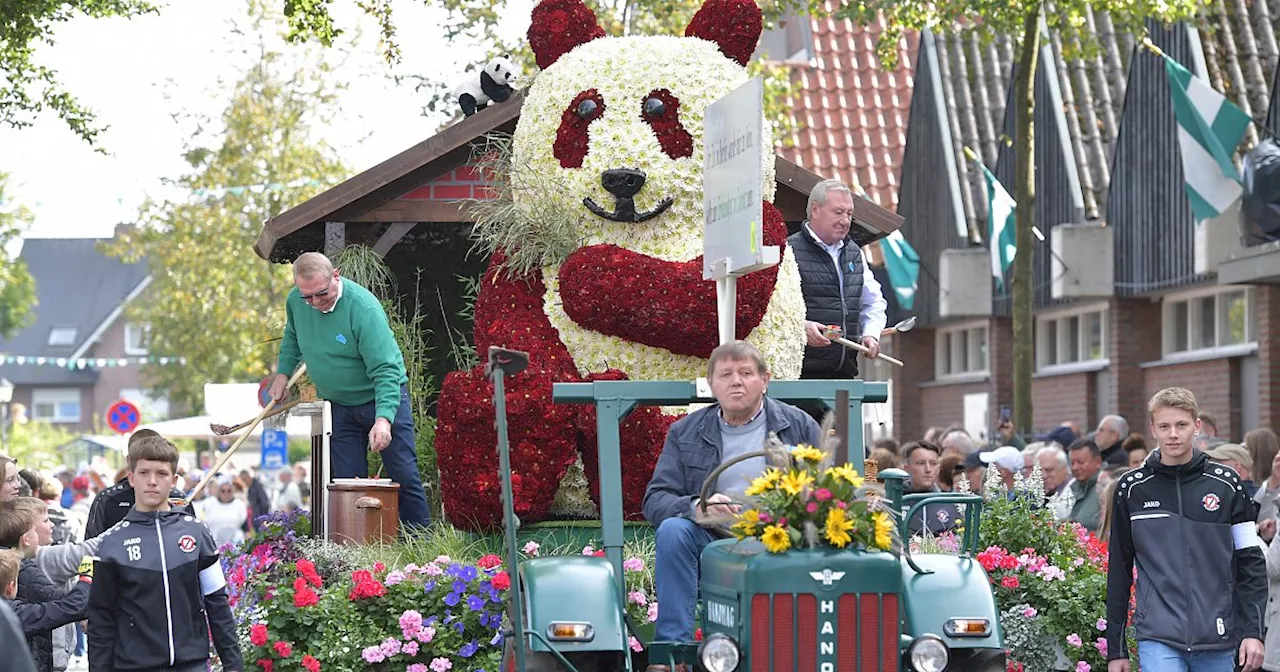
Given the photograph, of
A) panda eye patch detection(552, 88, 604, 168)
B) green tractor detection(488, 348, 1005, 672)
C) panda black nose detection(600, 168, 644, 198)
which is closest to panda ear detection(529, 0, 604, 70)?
panda eye patch detection(552, 88, 604, 168)

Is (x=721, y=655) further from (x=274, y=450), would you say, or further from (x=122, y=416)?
(x=274, y=450)

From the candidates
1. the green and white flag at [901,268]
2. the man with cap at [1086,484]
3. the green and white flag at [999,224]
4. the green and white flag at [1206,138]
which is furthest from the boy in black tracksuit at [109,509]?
the green and white flag at [901,268]

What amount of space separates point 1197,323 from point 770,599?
18.7 meters

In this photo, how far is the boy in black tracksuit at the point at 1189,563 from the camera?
25.1 ft

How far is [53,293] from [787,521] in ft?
298

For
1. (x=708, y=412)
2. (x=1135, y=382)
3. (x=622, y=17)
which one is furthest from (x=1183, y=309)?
(x=708, y=412)

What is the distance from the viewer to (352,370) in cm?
1160

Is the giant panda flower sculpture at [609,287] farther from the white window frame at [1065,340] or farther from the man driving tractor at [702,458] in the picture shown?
the white window frame at [1065,340]

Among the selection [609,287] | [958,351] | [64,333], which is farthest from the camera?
[64,333]

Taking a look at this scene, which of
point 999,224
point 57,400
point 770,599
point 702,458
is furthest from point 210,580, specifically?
point 57,400

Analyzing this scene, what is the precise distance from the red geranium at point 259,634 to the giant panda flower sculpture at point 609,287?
4.90 feet

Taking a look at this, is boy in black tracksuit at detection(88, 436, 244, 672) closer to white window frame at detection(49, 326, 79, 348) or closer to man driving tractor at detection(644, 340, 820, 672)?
man driving tractor at detection(644, 340, 820, 672)

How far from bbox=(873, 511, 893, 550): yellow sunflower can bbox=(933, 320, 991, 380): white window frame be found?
2381cm

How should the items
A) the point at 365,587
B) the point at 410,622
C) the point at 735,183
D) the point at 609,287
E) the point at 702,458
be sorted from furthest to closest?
the point at 609,287, the point at 365,587, the point at 410,622, the point at 735,183, the point at 702,458
